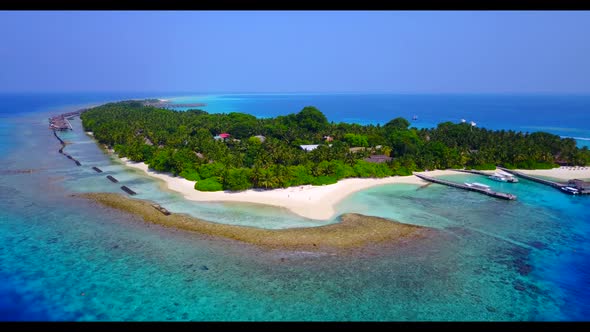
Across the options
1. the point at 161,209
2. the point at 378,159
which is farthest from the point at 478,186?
the point at 161,209

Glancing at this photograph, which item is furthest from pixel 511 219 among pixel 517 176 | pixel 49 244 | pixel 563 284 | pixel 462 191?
pixel 49 244

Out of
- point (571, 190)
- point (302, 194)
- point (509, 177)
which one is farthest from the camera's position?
point (509, 177)

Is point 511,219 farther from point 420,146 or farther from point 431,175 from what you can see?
point 420,146

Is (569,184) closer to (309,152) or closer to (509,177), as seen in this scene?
(509,177)

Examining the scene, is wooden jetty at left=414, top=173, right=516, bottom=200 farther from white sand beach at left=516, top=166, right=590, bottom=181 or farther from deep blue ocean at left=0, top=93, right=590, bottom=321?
white sand beach at left=516, top=166, right=590, bottom=181

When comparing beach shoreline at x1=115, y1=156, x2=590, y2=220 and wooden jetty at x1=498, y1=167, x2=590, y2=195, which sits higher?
wooden jetty at x1=498, y1=167, x2=590, y2=195

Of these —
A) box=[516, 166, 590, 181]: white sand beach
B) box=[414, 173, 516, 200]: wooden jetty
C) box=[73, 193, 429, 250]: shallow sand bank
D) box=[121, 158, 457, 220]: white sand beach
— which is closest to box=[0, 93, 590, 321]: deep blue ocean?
box=[73, 193, 429, 250]: shallow sand bank
